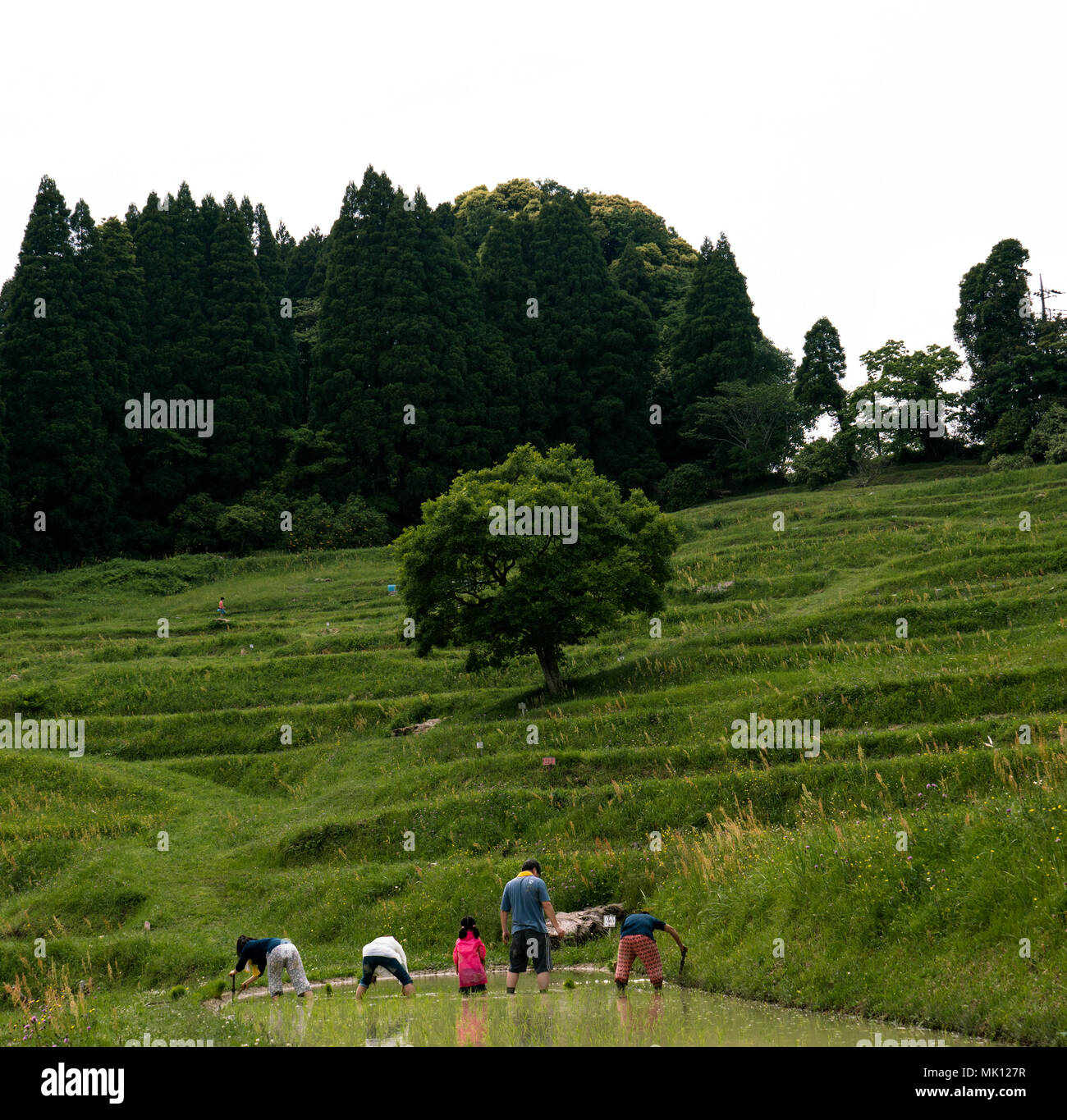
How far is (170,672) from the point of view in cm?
3812

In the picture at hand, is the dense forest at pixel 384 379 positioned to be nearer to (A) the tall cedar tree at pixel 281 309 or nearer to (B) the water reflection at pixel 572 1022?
(A) the tall cedar tree at pixel 281 309

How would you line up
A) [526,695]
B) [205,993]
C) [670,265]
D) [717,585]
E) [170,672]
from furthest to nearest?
1. [670,265]
2. [717,585]
3. [170,672]
4. [526,695]
5. [205,993]

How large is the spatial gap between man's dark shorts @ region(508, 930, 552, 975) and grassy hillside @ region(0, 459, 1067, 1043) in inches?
86.5

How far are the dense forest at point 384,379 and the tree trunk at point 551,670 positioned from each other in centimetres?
3301

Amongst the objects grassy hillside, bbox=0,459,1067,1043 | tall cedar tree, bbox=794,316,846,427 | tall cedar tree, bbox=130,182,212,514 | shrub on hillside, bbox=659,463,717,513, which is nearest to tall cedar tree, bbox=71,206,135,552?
tall cedar tree, bbox=130,182,212,514

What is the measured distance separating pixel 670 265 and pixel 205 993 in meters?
89.5

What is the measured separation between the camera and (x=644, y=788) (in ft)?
74.9

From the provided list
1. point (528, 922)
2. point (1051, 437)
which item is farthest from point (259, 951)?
point (1051, 437)

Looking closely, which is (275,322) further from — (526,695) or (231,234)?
(526,695)

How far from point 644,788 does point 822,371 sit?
54794 millimetres

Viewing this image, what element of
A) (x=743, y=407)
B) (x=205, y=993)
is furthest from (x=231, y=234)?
(x=205, y=993)

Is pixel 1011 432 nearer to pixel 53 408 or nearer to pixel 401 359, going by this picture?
pixel 401 359

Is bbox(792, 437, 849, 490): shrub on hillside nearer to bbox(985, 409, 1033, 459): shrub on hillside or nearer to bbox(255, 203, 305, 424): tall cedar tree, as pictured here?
bbox(985, 409, 1033, 459): shrub on hillside

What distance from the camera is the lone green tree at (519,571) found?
30.5 m
